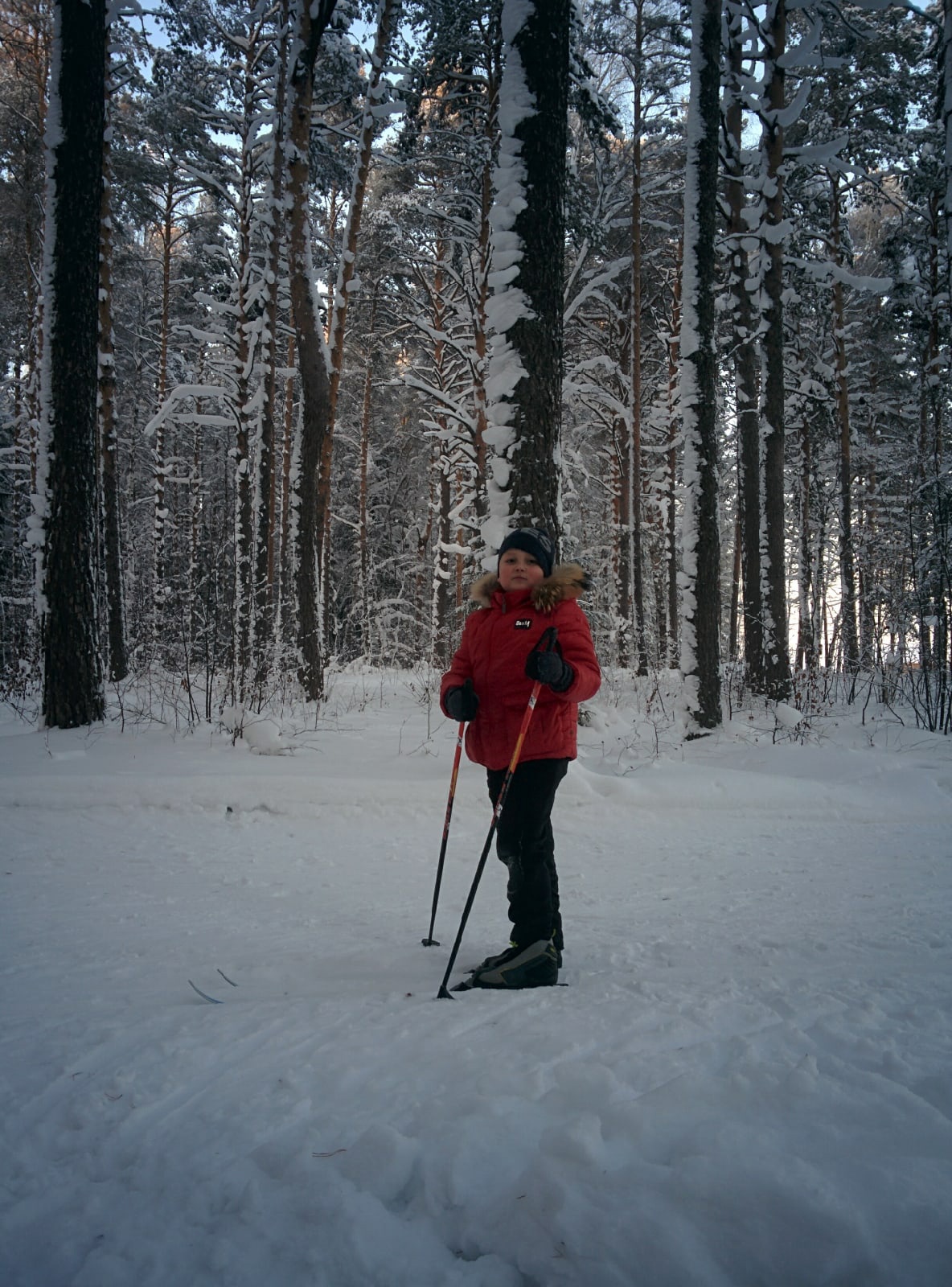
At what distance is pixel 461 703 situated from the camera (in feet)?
9.60

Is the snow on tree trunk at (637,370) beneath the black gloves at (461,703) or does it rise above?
above

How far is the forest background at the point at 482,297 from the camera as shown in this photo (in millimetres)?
6867

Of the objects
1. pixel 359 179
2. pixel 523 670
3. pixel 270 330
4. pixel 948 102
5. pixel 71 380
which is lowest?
pixel 523 670

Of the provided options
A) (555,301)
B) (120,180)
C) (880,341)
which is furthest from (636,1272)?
(880,341)

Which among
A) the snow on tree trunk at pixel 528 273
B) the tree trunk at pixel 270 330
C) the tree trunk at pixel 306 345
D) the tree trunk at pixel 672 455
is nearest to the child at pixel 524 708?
the snow on tree trunk at pixel 528 273

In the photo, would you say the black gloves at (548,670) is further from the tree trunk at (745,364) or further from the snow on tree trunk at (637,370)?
the snow on tree trunk at (637,370)

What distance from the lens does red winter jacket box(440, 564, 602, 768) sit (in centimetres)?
283

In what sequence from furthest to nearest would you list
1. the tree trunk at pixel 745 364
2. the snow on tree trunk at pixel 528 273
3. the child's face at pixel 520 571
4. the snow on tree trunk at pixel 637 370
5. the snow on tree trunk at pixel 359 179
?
the snow on tree trunk at pixel 637 370 < the snow on tree trunk at pixel 359 179 < the tree trunk at pixel 745 364 < the snow on tree trunk at pixel 528 273 < the child's face at pixel 520 571

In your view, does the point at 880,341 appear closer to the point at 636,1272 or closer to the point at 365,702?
the point at 365,702

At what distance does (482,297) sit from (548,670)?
1041 cm

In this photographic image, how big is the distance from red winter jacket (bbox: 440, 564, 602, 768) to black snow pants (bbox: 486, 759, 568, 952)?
0.31 feet

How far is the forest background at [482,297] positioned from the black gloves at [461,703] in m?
3.53

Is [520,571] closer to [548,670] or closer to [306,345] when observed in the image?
[548,670]

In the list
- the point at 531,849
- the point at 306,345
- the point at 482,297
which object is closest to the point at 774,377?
the point at 482,297
